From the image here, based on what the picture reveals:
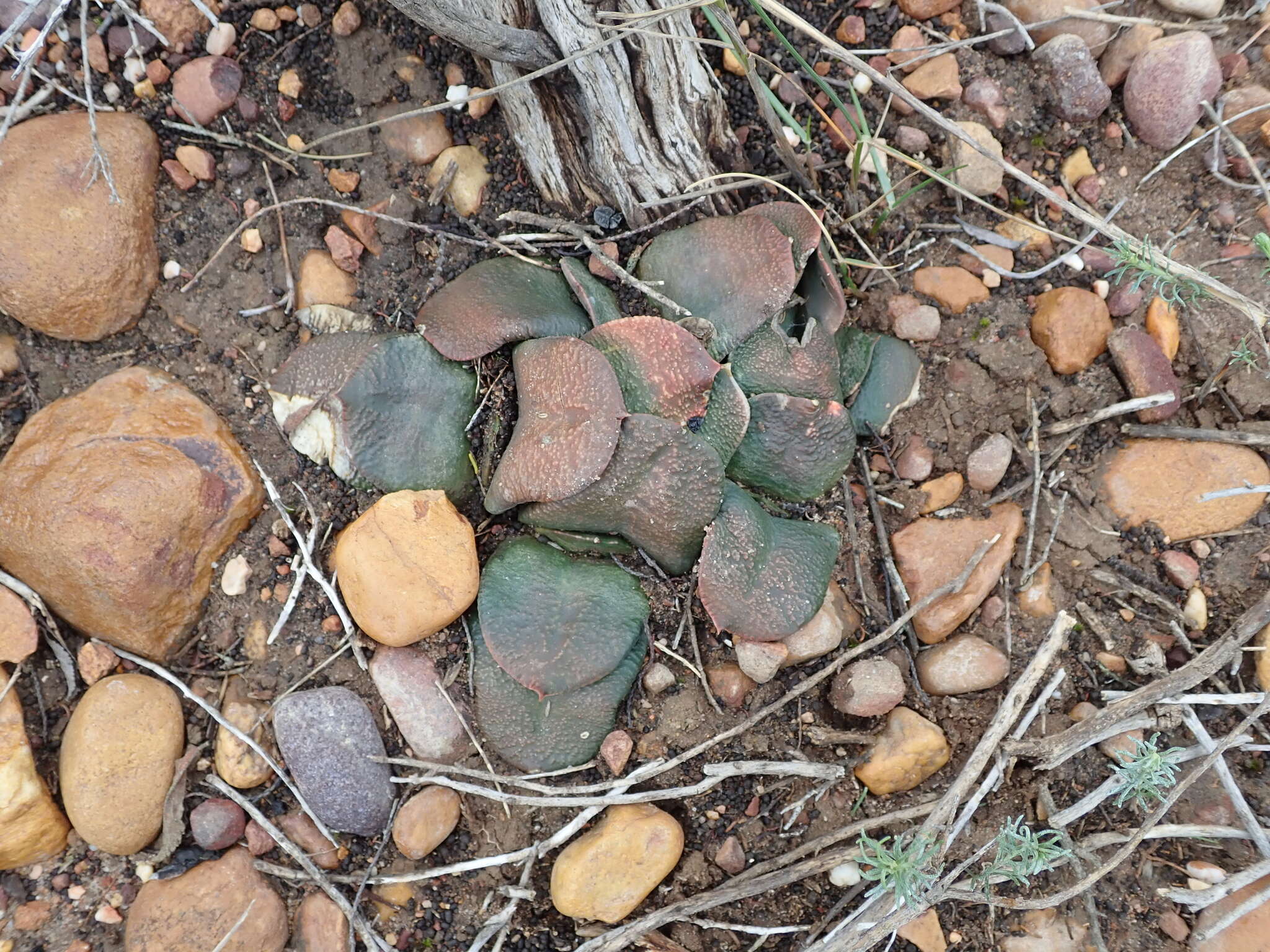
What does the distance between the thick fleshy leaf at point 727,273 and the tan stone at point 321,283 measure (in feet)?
2.77

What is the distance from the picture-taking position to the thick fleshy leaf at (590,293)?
2.39 m

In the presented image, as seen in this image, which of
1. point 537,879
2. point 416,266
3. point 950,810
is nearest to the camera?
point 950,810

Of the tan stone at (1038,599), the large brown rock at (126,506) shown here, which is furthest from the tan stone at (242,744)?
the tan stone at (1038,599)

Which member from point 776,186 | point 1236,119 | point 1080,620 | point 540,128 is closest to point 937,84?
point 776,186

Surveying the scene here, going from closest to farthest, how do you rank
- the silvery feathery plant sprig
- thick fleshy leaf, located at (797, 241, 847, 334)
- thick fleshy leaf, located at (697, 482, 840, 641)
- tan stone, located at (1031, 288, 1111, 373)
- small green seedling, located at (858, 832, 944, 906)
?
small green seedling, located at (858, 832, 944, 906) → the silvery feathery plant sprig → thick fleshy leaf, located at (697, 482, 840, 641) → thick fleshy leaf, located at (797, 241, 847, 334) → tan stone, located at (1031, 288, 1111, 373)

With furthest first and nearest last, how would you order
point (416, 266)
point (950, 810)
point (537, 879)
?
point (416, 266) < point (537, 879) < point (950, 810)

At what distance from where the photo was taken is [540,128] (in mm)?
2463

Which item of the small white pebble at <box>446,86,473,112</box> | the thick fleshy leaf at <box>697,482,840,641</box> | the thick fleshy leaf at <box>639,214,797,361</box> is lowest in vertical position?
the thick fleshy leaf at <box>697,482,840,641</box>

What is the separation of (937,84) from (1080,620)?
1564mm

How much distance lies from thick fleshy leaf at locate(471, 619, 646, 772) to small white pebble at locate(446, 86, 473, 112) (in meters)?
1.52

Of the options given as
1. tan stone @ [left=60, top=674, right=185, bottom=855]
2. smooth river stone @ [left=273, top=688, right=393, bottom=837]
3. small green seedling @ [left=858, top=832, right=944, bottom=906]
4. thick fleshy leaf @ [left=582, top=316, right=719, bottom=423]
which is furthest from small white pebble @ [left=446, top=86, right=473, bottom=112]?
small green seedling @ [left=858, top=832, right=944, bottom=906]

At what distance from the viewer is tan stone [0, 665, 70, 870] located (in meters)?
2.24

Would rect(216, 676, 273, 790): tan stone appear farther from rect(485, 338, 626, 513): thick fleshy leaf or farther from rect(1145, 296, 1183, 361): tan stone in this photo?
→ rect(1145, 296, 1183, 361): tan stone

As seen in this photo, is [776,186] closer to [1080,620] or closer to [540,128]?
[540,128]
